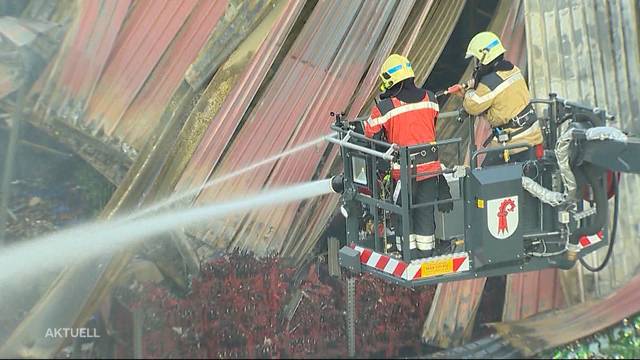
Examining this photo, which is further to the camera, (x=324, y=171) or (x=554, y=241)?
(x=324, y=171)

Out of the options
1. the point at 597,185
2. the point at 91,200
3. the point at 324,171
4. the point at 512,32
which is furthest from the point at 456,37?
the point at 91,200

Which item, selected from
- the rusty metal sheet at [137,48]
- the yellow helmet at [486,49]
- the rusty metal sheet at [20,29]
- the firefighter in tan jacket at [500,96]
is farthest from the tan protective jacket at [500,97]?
the rusty metal sheet at [20,29]

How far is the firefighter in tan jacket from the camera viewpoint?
28.6 ft

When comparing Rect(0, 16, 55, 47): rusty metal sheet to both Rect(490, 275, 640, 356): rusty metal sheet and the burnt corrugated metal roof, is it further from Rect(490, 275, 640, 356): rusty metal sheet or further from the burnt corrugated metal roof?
Rect(490, 275, 640, 356): rusty metal sheet

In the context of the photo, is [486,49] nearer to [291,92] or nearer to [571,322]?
[291,92]

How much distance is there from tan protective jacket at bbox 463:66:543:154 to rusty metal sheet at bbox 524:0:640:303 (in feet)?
3.94

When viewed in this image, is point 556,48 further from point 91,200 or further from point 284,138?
point 91,200

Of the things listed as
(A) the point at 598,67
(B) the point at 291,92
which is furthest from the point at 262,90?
(A) the point at 598,67

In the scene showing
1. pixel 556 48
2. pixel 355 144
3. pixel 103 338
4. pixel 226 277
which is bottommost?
pixel 103 338

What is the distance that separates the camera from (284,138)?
1012 cm

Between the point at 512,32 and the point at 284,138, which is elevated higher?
the point at 512,32

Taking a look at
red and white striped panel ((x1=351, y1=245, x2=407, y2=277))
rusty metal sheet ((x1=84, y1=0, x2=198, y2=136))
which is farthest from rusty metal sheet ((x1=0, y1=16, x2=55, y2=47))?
red and white striped panel ((x1=351, y1=245, x2=407, y2=277))

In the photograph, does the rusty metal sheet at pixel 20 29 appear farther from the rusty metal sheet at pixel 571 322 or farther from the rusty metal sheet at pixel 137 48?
the rusty metal sheet at pixel 571 322

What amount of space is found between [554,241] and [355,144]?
1.70 metres
